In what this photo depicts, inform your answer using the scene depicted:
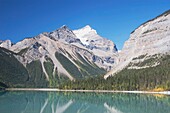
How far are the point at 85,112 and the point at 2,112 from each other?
71.7ft

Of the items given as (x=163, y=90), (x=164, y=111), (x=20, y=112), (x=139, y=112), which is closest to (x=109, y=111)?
(x=139, y=112)

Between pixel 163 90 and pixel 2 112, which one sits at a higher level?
pixel 163 90

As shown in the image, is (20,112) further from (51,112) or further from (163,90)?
(163,90)

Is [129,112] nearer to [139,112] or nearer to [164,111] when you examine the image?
[139,112]

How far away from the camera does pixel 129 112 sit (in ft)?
279

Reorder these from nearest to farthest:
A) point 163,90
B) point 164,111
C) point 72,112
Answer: point 164,111 → point 72,112 → point 163,90

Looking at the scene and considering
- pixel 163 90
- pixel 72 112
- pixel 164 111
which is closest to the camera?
pixel 164 111

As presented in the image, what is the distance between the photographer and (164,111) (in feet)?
273

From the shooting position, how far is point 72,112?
298 ft

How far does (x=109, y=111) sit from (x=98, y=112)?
4.32m

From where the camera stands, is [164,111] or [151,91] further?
[151,91]

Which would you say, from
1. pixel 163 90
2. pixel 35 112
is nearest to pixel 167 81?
pixel 163 90

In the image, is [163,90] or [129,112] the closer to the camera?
A: [129,112]

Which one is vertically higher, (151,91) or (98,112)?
(151,91)
